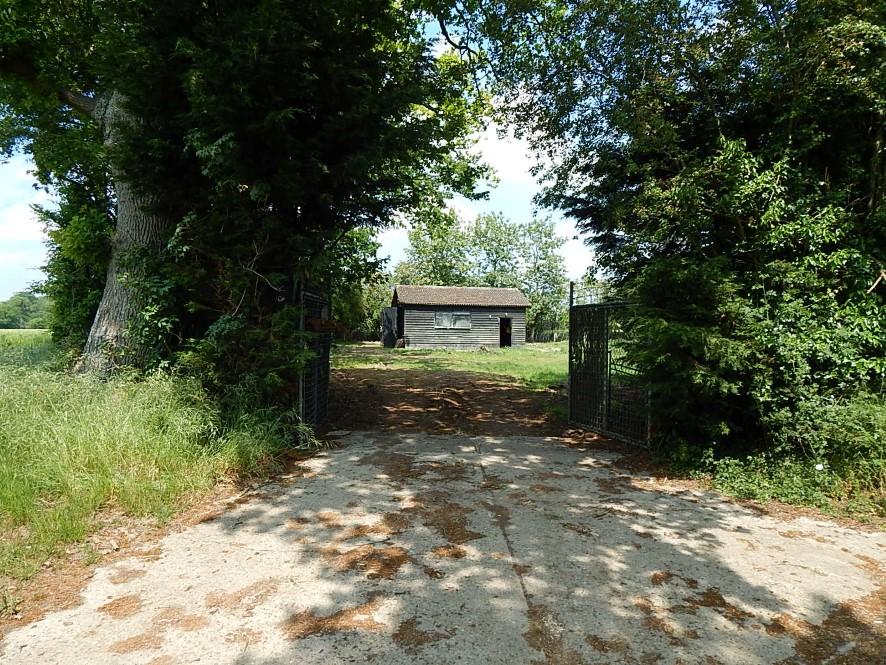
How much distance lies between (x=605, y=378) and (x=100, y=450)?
6481mm

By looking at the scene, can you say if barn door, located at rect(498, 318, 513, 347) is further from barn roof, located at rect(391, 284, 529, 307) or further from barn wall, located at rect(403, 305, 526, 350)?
barn roof, located at rect(391, 284, 529, 307)

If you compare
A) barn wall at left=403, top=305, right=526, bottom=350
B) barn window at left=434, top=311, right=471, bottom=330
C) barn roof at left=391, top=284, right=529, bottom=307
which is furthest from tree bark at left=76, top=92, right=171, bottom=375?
barn window at left=434, top=311, right=471, bottom=330

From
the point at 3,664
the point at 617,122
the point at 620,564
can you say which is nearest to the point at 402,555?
the point at 620,564

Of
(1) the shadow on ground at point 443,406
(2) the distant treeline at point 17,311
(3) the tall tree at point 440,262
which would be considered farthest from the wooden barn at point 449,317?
(2) the distant treeline at point 17,311

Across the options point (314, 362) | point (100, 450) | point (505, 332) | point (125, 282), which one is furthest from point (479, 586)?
point (505, 332)

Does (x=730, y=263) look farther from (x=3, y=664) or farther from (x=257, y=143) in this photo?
(x=3, y=664)

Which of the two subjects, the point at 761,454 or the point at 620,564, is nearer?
the point at 620,564

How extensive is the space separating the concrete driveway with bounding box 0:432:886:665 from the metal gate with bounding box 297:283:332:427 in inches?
76.4

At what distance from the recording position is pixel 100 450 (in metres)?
4.38

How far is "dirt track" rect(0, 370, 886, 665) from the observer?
8.29 feet

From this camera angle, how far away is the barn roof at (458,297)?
99.7 ft

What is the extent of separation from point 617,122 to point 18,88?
10.5 m

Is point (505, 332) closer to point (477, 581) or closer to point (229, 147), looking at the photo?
point (229, 147)

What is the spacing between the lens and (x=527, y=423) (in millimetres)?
8719
